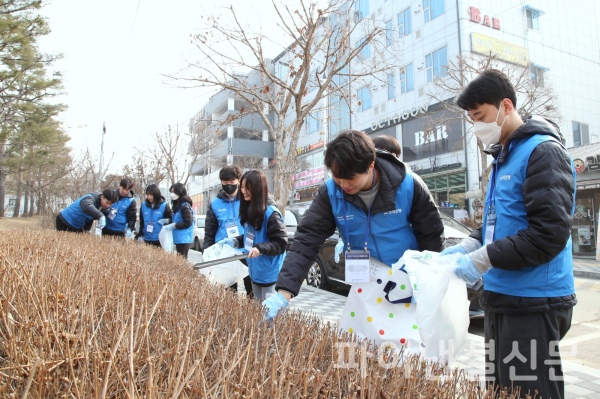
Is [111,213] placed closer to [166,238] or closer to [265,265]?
[166,238]

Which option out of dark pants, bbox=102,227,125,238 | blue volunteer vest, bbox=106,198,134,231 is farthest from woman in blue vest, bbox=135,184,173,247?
dark pants, bbox=102,227,125,238

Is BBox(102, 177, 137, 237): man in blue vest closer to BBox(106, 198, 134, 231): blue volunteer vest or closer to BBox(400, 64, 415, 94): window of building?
BBox(106, 198, 134, 231): blue volunteer vest

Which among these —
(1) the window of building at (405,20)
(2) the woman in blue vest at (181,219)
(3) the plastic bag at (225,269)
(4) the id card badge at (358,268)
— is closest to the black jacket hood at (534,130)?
(4) the id card badge at (358,268)

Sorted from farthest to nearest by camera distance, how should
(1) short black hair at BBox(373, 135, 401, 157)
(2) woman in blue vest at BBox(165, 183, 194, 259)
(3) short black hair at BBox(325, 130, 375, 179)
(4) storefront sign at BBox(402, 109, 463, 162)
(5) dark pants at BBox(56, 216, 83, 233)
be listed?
(4) storefront sign at BBox(402, 109, 463, 162) → (5) dark pants at BBox(56, 216, 83, 233) → (2) woman in blue vest at BBox(165, 183, 194, 259) → (1) short black hair at BBox(373, 135, 401, 157) → (3) short black hair at BBox(325, 130, 375, 179)

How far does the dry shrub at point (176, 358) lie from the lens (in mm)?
1130

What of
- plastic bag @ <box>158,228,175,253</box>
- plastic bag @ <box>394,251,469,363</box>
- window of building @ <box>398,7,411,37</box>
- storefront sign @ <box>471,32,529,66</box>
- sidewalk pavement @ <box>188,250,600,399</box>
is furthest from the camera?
window of building @ <box>398,7,411,37</box>

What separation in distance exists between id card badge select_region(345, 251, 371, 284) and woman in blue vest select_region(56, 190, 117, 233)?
556cm

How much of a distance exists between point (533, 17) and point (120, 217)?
80.2ft

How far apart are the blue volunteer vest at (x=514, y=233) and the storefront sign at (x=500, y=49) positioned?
20.9 meters

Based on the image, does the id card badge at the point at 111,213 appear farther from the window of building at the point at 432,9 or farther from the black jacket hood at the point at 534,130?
the window of building at the point at 432,9

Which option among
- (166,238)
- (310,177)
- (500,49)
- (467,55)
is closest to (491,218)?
(166,238)

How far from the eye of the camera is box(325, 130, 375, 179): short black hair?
6.06ft

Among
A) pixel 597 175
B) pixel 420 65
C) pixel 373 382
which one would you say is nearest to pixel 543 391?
pixel 373 382

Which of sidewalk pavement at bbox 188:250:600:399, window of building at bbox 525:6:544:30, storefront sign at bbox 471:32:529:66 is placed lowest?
sidewalk pavement at bbox 188:250:600:399
